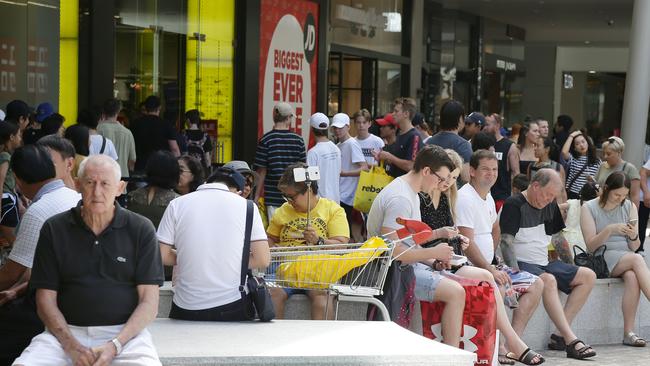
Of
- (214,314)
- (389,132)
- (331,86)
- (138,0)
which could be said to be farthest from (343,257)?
(331,86)

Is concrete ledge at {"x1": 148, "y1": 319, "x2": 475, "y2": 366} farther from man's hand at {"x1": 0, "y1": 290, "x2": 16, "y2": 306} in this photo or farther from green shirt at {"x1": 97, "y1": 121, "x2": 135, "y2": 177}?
green shirt at {"x1": 97, "y1": 121, "x2": 135, "y2": 177}

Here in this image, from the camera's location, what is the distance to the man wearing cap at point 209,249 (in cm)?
630

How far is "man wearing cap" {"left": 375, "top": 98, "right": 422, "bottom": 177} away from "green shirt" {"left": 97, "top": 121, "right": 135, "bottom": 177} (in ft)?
8.60

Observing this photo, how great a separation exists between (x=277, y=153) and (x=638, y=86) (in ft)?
32.8

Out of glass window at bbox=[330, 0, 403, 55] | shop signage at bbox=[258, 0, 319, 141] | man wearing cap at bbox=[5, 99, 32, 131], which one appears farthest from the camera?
glass window at bbox=[330, 0, 403, 55]

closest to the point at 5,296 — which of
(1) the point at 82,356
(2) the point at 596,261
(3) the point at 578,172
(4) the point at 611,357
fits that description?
(1) the point at 82,356

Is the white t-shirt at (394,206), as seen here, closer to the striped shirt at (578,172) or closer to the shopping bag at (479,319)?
the shopping bag at (479,319)

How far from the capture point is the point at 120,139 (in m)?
12.2

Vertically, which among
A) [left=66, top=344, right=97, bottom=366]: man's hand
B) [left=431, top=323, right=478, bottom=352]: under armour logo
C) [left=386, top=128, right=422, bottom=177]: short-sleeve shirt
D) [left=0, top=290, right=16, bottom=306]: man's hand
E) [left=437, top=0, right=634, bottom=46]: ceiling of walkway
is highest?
[left=437, top=0, right=634, bottom=46]: ceiling of walkway

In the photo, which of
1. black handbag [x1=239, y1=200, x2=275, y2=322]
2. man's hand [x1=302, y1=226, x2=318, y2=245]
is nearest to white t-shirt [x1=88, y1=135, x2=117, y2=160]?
man's hand [x1=302, y1=226, x2=318, y2=245]

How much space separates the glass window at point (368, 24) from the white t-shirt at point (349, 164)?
761 centimetres

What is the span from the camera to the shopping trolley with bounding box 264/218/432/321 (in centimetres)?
710

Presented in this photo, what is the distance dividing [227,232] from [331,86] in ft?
49.7

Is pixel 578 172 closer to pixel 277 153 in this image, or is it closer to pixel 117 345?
pixel 277 153
